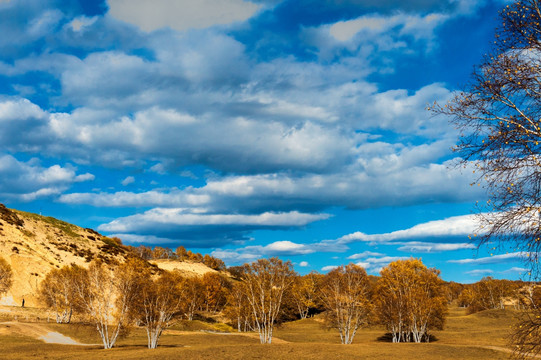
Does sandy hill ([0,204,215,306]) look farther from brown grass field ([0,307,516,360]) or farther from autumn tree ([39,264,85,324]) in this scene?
brown grass field ([0,307,516,360])

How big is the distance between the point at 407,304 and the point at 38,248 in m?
106

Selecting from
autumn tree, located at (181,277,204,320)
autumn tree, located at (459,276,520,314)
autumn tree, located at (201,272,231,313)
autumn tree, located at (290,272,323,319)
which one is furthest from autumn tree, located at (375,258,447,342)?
autumn tree, located at (201,272,231,313)

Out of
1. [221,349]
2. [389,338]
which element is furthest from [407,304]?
[221,349]

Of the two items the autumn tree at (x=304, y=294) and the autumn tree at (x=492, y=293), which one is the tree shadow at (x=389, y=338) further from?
the autumn tree at (x=492, y=293)

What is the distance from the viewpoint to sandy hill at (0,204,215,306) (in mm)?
96938

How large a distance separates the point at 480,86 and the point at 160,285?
171 feet

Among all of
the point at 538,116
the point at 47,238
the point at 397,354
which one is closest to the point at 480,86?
the point at 538,116

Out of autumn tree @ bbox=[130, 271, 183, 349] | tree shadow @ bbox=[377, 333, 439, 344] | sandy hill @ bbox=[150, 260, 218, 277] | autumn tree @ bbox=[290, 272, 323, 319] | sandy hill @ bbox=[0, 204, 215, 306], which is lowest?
tree shadow @ bbox=[377, 333, 439, 344]

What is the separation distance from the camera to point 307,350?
45688 millimetres

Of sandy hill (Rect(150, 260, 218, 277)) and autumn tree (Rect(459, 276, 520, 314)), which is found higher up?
sandy hill (Rect(150, 260, 218, 277))

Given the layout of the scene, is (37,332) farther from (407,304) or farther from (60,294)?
→ (407,304)

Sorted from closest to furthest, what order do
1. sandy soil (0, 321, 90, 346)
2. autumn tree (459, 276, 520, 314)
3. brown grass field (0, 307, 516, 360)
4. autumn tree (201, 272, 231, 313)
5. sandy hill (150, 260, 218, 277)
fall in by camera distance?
brown grass field (0, 307, 516, 360) → sandy soil (0, 321, 90, 346) → autumn tree (201, 272, 231, 313) → autumn tree (459, 276, 520, 314) → sandy hill (150, 260, 218, 277)

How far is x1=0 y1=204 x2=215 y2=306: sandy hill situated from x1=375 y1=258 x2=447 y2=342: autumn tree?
78.4 meters

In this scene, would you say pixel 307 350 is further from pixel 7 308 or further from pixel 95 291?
pixel 7 308
